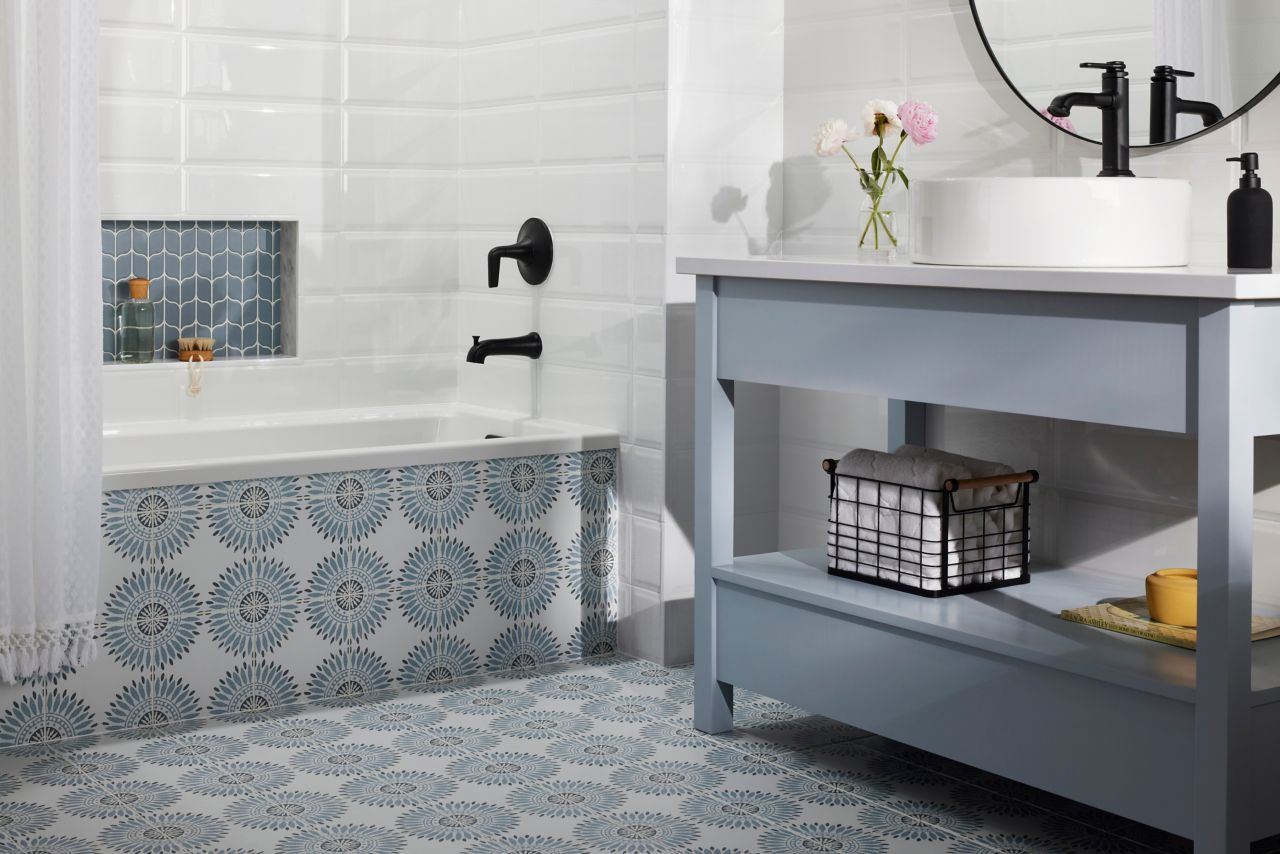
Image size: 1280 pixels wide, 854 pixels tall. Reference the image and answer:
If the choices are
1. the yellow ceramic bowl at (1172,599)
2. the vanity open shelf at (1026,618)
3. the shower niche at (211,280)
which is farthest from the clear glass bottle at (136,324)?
the yellow ceramic bowl at (1172,599)

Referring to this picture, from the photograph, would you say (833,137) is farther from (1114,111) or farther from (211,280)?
(211,280)

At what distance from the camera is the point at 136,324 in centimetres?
351

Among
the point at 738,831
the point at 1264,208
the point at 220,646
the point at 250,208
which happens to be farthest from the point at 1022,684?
the point at 250,208

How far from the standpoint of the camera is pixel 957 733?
229cm

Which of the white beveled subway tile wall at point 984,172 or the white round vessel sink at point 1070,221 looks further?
the white beveled subway tile wall at point 984,172

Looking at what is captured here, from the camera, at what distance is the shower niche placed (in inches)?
139

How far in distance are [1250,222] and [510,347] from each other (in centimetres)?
177

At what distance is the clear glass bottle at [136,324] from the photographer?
11.5ft

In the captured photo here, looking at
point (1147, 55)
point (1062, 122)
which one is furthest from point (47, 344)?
point (1147, 55)

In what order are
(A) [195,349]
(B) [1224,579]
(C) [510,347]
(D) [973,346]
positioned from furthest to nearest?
(A) [195,349], (C) [510,347], (D) [973,346], (B) [1224,579]

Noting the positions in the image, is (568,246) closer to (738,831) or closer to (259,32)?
(259,32)

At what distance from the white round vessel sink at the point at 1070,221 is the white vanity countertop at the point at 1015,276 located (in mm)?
26

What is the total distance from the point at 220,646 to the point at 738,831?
108cm

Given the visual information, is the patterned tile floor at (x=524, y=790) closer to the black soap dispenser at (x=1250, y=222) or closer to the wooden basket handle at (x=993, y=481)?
the wooden basket handle at (x=993, y=481)
